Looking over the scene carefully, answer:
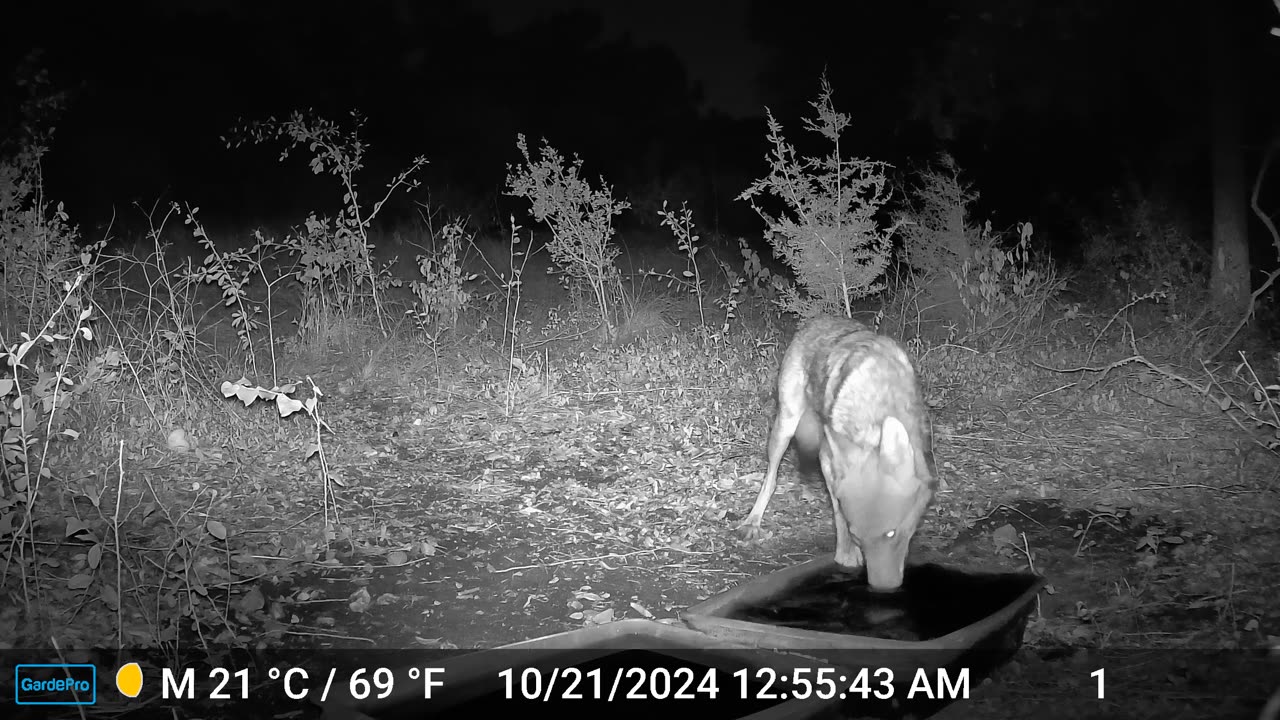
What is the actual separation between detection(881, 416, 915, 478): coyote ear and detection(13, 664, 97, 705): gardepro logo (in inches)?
161

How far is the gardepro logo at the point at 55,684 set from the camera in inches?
168

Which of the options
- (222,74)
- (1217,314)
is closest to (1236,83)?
(1217,314)

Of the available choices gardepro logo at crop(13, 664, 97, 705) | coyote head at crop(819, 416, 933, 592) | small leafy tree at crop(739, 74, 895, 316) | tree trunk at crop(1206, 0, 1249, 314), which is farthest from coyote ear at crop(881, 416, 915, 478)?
tree trunk at crop(1206, 0, 1249, 314)

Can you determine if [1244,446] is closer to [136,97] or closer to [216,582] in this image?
[216,582]

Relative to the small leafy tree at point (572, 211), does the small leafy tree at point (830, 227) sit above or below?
below

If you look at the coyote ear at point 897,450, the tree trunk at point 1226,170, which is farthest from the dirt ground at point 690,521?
the tree trunk at point 1226,170

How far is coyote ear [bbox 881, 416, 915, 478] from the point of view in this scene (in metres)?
5.55

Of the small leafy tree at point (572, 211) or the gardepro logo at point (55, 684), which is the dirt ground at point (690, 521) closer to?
the gardepro logo at point (55, 684)

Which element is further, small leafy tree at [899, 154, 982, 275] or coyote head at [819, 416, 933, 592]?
small leafy tree at [899, 154, 982, 275]

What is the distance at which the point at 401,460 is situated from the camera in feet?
26.7

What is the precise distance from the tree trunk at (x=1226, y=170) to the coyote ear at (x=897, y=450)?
9.33 m

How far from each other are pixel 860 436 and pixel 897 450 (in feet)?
1.37

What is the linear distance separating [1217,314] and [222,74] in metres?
21.0

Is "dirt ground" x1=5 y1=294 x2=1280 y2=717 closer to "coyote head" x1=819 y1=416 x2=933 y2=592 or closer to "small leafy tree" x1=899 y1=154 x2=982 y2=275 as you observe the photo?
"coyote head" x1=819 y1=416 x2=933 y2=592
